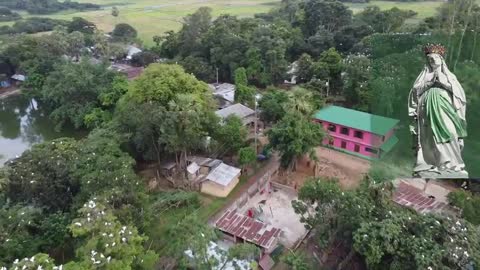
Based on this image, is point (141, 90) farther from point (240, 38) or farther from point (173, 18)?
point (173, 18)

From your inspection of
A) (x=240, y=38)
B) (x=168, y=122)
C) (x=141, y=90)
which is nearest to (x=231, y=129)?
(x=168, y=122)

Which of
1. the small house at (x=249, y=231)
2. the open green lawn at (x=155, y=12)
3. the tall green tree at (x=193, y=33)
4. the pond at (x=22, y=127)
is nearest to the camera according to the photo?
the small house at (x=249, y=231)

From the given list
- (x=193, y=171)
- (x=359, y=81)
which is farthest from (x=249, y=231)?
(x=359, y=81)

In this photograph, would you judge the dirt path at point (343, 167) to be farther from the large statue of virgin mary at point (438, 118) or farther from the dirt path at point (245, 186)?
the large statue of virgin mary at point (438, 118)

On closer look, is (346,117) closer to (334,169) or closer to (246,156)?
(334,169)

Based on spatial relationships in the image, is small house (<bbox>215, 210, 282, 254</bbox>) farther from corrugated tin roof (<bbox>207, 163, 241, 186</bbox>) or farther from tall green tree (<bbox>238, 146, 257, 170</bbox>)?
tall green tree (<bbox>238, 146, 257, 170</bbox>)

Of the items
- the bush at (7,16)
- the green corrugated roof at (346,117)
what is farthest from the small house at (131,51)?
the bush at (7,16)
